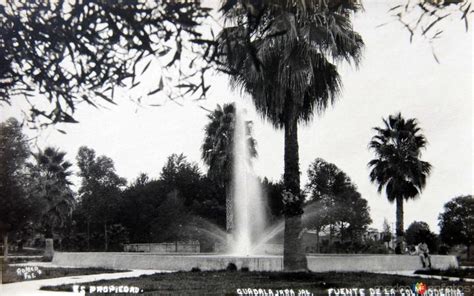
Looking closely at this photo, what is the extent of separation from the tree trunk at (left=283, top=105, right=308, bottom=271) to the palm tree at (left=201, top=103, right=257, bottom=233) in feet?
39.1

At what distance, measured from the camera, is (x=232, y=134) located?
24359 millimetres

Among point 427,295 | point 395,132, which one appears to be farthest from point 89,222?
point 427,295

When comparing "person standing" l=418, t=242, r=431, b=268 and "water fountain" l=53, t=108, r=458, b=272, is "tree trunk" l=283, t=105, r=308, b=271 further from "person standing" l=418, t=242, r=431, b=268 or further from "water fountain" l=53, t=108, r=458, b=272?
"person standing" l=418, t=242, r=431, b=268

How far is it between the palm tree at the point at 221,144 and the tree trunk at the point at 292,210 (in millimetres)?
11923

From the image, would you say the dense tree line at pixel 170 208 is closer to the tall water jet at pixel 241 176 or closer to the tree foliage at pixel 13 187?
the tall water jet at pixel 241 176

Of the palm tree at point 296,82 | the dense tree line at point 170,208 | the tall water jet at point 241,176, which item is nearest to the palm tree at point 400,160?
the dense tree line at point 170,208

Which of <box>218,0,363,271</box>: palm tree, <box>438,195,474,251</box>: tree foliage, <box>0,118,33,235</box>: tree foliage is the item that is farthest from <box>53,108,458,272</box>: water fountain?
<box>438,195,474,251</box>: tree foliage

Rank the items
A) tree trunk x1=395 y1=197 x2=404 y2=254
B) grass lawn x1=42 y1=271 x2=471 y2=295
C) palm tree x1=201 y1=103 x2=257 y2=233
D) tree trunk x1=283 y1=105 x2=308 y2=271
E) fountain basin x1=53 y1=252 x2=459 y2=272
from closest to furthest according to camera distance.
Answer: grass lawn x1=42 y1=271 x2=471 y2=295
tree trunk x1=283 y1=105 x2=308 y2=271
fountain basin x1=53 y1=252 x2=459 y2=272
tree trunk x1=395 y1=197 x2=404 y2=254
palm tree x1=201 y1=103 x2=257 y2=233

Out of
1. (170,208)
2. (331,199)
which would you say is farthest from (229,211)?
(331,199)

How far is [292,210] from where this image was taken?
39.2 ft

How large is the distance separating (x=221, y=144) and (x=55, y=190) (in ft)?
26.7

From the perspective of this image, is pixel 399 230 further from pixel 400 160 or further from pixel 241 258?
pixel 241 258

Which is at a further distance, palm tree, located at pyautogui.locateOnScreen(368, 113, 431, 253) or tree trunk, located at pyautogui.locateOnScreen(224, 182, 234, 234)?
tree trunk, located at pyautogui.locateOnScreen(224, 182, 234, 234)

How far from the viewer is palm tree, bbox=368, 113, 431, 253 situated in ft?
65.6
